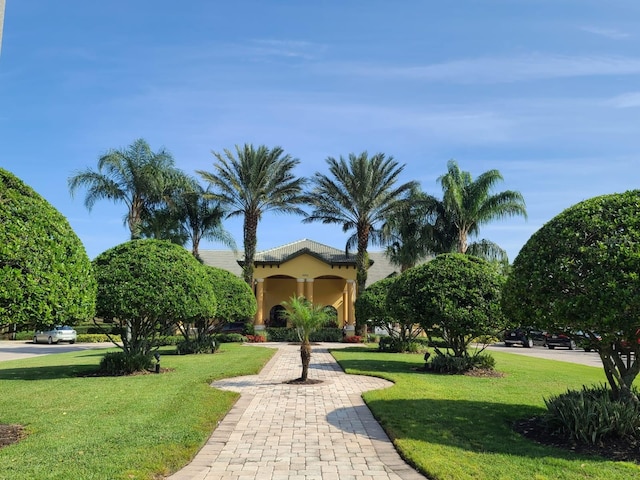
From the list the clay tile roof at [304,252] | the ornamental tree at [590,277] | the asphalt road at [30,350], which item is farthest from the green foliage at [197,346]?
the ornamental tree at [590,277]

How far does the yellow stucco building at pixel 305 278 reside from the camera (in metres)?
37.0

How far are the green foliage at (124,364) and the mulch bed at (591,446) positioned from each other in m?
10.6

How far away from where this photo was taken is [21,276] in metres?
6.48

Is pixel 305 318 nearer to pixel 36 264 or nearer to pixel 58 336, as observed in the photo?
pixel 36 264

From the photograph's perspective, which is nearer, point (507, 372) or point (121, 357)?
point (121, 357)

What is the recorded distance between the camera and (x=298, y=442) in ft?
22.1

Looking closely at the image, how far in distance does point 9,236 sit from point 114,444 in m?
3.07

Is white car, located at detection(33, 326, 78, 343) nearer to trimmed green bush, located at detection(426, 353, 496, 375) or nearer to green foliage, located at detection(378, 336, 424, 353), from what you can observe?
green foliage, located at detection(378, 336, 424, 353)

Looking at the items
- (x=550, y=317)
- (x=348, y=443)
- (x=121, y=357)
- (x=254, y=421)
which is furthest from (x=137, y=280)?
(x=550, y=317)

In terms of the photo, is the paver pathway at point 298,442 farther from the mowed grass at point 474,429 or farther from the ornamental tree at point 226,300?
the ornamental tree at point 226,300

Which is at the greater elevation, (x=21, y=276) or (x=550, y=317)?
(x=21, y=276)

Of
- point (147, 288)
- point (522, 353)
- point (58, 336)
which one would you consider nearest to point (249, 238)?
point (58, 336)

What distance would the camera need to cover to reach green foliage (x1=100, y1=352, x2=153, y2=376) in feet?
45.5

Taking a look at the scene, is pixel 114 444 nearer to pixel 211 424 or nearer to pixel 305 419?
pixel 211 424
